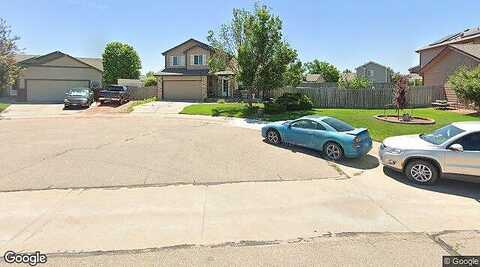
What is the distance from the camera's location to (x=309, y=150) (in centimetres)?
1220

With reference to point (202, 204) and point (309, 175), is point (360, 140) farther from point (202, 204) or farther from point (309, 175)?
point (202, 204)

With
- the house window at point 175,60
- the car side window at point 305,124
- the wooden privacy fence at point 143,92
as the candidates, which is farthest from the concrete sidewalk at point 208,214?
the house window at point 175,60

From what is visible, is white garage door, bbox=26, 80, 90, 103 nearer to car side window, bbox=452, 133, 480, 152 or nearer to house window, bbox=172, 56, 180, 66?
house window, bbox=172, 56, 180, 66

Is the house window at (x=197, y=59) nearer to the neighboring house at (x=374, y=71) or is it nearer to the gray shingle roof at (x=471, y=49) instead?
the gray shingle roof at (x=471, y=49)

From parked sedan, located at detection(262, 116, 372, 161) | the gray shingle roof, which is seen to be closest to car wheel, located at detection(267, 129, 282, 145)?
parked sedan, located at detection(262, 116, 372, 161)

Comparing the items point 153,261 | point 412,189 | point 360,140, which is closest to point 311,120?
point 360,140

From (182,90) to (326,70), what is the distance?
44190mm

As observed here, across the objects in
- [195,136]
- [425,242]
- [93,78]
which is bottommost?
[425,242]

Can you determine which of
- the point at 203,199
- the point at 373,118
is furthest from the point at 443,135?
the point at 373,118

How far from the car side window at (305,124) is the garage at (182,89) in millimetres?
22982

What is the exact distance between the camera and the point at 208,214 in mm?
6188

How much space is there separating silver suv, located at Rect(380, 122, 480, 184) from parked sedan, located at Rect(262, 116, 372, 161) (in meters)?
1.55

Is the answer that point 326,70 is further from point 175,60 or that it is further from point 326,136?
point 326,136

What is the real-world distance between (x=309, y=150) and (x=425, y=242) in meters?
A: 7.15
